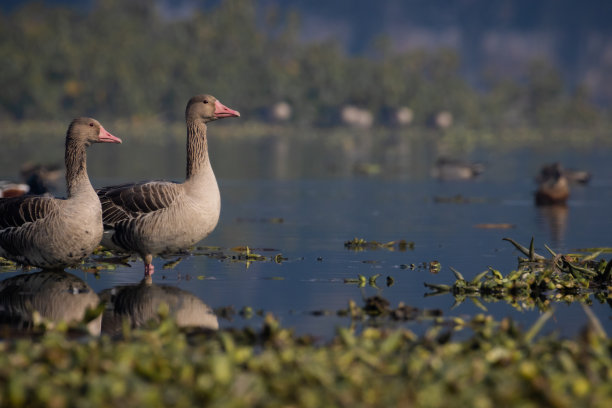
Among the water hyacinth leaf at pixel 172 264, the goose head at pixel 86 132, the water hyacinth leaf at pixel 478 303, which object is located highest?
the goose head at pixel 86 132

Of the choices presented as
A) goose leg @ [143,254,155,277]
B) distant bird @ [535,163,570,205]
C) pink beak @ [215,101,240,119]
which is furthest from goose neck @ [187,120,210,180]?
distant bird @ [535,163,570,205]

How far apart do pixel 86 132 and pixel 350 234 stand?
5.22 meters

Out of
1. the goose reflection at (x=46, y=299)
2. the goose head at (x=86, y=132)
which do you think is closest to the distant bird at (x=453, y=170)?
the goose head at (x=86, y=132)

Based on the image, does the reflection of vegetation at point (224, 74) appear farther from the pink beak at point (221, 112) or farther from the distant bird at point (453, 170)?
the pink beak at point (221, 112)

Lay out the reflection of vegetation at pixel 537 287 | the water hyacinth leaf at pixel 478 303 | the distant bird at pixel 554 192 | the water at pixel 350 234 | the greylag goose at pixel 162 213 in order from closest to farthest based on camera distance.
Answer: the water hyacinth leaf at pixel 478 303, the water at pixel 350 234, the reflection of vegetation at pixel 537 287, the greylag goose at pixel 162 213, the distant bird at pixel 554 192

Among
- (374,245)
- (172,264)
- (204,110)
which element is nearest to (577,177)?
(374,245)

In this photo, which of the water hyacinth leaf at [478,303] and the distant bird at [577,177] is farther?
the distant bird at [577,177]

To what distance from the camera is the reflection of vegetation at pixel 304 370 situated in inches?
226

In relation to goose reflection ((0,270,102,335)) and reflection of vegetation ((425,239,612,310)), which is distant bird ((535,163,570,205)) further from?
goose reflection ((0,270,102,335))

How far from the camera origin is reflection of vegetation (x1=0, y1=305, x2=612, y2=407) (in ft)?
18.8

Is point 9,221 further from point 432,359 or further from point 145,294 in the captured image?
point 432,359

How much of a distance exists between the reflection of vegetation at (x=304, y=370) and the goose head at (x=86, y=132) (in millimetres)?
3719

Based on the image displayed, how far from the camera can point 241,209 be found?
61.7ft

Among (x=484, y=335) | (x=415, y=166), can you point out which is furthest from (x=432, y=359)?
(x=415, y=166)
